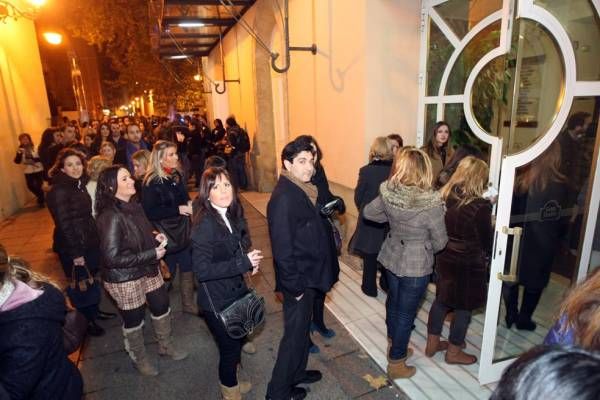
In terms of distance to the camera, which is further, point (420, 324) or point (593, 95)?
point (420, 324)

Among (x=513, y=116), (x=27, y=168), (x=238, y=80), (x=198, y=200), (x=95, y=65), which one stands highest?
(x=95, y=65)

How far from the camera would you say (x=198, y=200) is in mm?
2619

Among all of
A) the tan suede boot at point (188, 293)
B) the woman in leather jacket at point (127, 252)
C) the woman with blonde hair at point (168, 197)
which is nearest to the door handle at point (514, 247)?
the woman in leather jacket at point (127, 252)

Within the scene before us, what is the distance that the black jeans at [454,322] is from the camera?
3150mm

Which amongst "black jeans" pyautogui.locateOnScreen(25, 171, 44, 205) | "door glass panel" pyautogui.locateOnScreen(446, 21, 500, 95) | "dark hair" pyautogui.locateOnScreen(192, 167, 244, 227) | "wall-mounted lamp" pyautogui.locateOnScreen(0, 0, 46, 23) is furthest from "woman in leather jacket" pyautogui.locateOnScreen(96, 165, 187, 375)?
"wall-mounted lamp" pyautogui.locateOnScreen(0, 0, 46, 23)

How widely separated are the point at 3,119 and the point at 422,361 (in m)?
11.0

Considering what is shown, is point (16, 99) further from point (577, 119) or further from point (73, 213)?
point (577, 119)

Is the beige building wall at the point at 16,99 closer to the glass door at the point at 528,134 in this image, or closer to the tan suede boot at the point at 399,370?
the tan suede boot at the point at 399,370

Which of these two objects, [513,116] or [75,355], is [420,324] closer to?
[513,116]

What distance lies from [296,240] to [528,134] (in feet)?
6.49

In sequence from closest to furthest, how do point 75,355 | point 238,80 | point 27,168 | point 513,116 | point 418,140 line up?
point 513,116 → point 75,355 → point 418,140 → point 27,168 → point 238,80

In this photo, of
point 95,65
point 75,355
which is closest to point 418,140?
point 75,355

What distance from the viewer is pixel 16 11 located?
32.3 feet

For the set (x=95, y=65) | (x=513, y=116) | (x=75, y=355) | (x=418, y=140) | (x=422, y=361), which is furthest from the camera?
(x=95, y=65)
